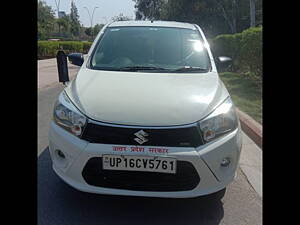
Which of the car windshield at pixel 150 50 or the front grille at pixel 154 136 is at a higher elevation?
the car windshield at pixel 150 50

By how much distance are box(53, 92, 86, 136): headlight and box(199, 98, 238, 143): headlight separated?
95 centimetres

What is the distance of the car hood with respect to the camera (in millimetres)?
2629

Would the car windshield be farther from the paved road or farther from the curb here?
the curb

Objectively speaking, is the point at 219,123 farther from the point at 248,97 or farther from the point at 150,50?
the point at 248,97

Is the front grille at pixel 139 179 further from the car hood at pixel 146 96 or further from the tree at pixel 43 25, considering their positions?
the tree at pixel 43 25

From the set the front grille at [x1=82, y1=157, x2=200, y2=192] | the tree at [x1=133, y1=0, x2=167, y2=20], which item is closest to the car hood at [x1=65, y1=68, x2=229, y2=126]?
the front grille at [x1=82, y1=157, x2=200, y2=192]

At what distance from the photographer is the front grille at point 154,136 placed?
8.39ft

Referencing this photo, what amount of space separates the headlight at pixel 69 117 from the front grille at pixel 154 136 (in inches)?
6.1

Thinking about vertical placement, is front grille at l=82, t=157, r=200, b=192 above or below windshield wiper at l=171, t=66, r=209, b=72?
below

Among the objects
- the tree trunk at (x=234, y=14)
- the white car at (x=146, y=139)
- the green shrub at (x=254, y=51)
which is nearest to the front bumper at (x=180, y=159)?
the white car at (x=146, y=139)

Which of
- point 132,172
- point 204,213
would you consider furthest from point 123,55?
point 204,213

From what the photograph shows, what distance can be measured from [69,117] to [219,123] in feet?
3.99

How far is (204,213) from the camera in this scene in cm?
285
